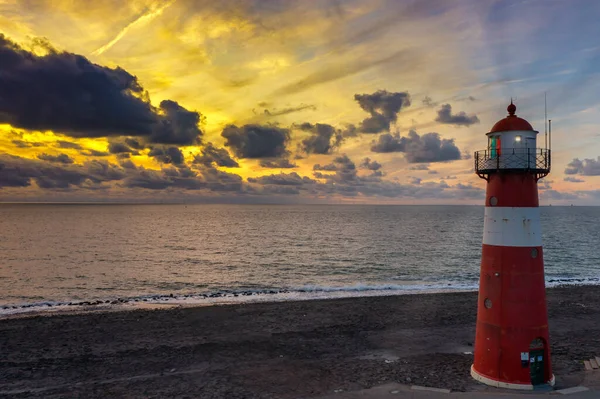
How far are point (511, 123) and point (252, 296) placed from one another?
2703 cm

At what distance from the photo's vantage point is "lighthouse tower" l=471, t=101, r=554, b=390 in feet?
47.0

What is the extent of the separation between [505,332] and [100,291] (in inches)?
1430

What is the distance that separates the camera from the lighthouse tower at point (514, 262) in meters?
14.3

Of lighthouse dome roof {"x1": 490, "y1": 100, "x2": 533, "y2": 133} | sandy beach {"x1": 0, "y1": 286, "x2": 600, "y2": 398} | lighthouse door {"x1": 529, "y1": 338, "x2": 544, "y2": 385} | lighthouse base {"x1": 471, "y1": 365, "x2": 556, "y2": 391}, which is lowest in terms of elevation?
sandy beach {"x1": 0, "y1": 286, "x2": 600, "y2": 398}

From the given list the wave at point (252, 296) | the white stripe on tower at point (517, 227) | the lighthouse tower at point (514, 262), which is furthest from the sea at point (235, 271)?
the white stripe on tower at point (517, 227)

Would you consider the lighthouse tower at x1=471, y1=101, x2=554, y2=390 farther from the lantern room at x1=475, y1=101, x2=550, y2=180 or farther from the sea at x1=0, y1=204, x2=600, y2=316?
the sea at x1=0, y1=204, x2=600, y2=316

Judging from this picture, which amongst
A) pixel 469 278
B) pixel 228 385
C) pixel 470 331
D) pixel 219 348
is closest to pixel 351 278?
pixel 469 278

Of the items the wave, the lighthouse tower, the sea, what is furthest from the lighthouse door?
the sea

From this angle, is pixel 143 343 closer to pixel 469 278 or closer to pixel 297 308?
pixel 297 308

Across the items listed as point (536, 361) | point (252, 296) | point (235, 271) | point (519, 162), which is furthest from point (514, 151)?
point (235, 271)

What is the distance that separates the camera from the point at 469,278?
46906mm

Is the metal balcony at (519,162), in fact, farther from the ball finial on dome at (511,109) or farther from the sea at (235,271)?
the sea at (235,271)

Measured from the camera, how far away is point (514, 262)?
1436 cm

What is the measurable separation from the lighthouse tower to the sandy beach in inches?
66.6
